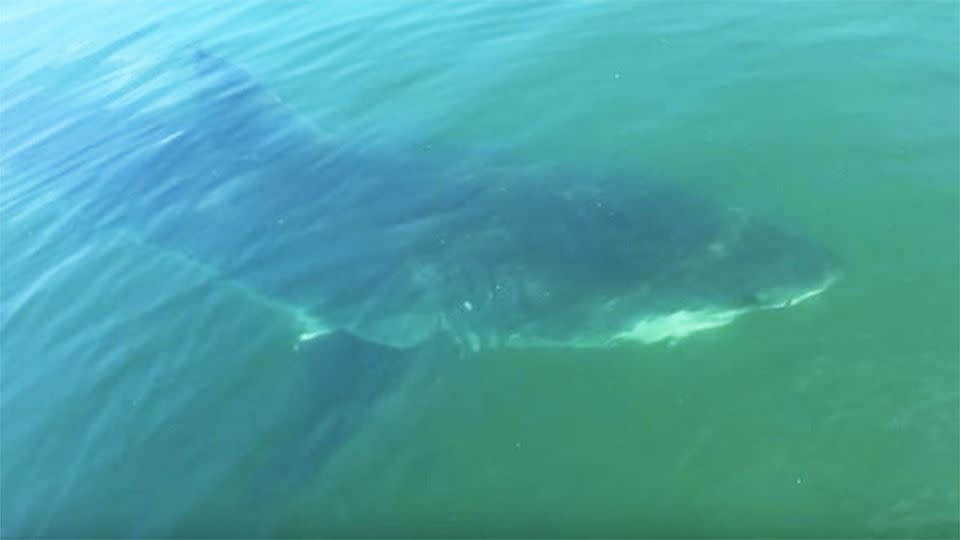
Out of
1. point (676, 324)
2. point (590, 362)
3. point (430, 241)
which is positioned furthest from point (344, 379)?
point (676, 324)

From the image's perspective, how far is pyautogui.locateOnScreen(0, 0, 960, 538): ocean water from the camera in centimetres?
1114

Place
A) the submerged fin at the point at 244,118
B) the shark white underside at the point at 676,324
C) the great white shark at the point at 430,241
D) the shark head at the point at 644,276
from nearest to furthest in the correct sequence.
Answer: the shark white underside at the point at 676,324, the shark head at the point at 644,276, the great white shark at the point at 430,241, the submerged fin at the point at 244,118

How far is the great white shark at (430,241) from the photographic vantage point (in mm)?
13664

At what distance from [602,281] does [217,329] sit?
23.7 feet

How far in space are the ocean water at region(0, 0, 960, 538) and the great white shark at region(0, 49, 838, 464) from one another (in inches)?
18.5

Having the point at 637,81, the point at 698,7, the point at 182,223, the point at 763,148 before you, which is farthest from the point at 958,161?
the point at 182,223

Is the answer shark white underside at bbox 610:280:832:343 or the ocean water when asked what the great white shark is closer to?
shark white underside at bbox 610:280:832:343

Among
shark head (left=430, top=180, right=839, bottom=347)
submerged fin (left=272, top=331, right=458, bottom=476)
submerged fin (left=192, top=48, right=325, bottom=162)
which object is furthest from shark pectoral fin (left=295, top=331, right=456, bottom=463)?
submerged fin (left=192, top=48, right=325, bottom=162)

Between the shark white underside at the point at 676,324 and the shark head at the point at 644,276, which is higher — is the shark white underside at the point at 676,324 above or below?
below

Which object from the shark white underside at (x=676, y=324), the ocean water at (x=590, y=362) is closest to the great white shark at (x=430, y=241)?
the shark white underside at (x=676, y=324)

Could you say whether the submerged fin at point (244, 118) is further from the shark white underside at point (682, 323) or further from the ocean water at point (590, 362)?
the shark white underside at point (682, 323)

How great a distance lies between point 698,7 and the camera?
2288 cm

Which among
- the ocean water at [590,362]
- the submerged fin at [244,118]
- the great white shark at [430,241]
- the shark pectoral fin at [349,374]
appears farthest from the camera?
the submerged fin at [244,118]

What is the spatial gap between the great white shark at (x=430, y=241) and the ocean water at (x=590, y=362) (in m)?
0.47
